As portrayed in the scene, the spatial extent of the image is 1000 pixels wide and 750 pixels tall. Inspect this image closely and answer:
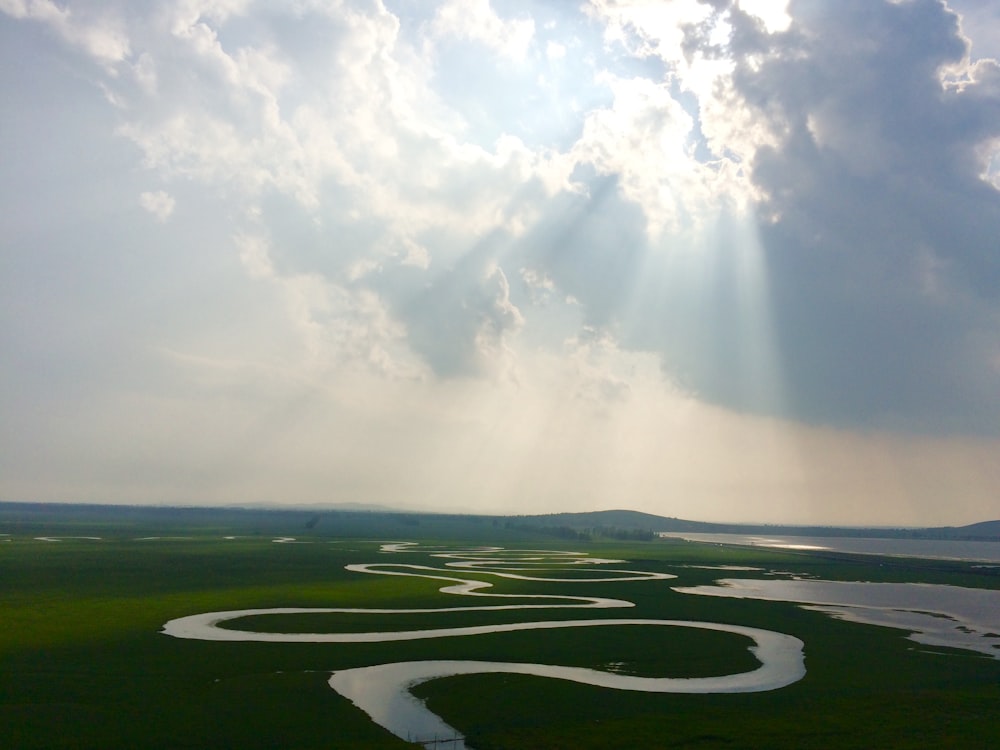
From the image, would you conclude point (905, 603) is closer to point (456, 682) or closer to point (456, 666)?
point (456, 666)

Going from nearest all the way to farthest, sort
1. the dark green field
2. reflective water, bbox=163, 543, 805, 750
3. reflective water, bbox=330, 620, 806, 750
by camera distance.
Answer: the dark green field < reflective water, bbox=330, 620, 806, 750 < reflective water, bbox=163, 543, 805, 750

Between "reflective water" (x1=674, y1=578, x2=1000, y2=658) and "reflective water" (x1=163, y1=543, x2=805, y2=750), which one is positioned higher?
"reflective water" (x1=674, y1=578, x2=1000, y2=658)

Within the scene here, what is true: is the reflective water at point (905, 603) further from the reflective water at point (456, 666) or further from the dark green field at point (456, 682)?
the reflective water at point (456, 666)

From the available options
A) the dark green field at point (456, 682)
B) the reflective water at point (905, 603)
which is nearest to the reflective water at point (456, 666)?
the dark green field at point (456, 682)

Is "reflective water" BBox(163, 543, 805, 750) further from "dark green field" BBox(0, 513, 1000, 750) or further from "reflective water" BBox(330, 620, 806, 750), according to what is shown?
"dark green field" BBox(0, 513, 1000, 750)

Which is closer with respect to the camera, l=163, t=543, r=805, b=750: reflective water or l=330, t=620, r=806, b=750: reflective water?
l=330, t=620, r=806, b=750: reflective water

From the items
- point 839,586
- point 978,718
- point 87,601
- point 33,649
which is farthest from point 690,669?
point 839,586

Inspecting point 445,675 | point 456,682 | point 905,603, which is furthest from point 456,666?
point 905,603

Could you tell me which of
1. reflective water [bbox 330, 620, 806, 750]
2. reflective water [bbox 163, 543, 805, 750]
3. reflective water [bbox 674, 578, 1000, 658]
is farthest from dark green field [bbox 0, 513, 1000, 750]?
reflective water [bbox 674, 578, 1000, 658]

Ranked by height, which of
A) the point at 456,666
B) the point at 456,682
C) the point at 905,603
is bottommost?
the point at 456,682
